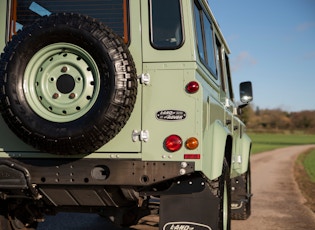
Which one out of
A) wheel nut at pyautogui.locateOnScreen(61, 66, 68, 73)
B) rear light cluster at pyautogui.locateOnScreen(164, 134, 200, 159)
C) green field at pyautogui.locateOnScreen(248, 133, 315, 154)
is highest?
wheel nut at pyautogui.locateOnScreen(61, 66, 68, 73)

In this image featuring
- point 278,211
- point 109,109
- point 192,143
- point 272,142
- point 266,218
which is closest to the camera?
point 109,109

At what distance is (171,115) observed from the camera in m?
4.61

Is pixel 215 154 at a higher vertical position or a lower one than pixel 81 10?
lower

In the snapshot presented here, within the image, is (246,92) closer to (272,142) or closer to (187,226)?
(187,226)

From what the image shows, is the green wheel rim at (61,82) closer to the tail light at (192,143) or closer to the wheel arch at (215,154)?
the tail light at (192,143)

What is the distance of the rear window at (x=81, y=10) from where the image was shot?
15.9ft

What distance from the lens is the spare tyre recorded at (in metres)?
4.34

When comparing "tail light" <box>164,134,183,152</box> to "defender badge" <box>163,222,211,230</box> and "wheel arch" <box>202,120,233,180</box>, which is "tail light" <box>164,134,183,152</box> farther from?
"defender badge" <box>163,222,211,230</box>

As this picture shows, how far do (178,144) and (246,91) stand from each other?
4169 millimetres

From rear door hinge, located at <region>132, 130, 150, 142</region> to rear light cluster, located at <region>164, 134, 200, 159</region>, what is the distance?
177 millimetres

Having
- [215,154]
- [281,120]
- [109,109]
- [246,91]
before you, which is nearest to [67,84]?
[109,109]

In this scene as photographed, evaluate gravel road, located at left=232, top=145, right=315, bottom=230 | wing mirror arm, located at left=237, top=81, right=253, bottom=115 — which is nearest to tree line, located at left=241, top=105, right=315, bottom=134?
gravel road, located at left=232, top=145, right=315, bottom=230

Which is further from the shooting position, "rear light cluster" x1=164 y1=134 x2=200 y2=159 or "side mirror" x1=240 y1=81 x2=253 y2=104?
"side mirror" x1=240 y1=81 x2=253 y2=104

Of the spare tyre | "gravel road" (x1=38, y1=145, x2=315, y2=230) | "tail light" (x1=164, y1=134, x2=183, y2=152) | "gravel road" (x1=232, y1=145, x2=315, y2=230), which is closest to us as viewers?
the spare tyre
